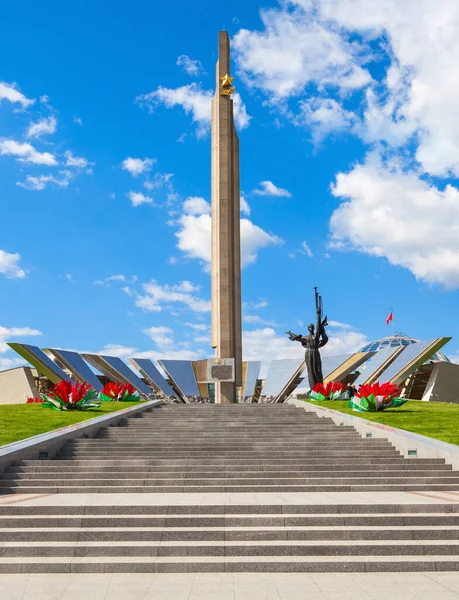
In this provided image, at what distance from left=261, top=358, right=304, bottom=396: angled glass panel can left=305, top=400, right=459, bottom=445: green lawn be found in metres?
13.5

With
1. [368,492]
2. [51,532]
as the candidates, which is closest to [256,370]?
[368,492]

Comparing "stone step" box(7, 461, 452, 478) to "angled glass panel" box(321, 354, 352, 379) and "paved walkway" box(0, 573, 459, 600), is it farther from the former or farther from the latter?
"angled glass panel" box(321, 354, 352, 379)

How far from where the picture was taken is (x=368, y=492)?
6.95 meters

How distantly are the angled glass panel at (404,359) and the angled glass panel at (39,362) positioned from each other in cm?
1457

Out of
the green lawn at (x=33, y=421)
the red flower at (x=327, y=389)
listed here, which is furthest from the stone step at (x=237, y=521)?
the red flower at (x=327, y=389)

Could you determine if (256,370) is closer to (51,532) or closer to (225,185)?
(225,185)

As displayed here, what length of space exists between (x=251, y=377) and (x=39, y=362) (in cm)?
1221

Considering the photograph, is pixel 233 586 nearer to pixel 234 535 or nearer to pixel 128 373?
pixel 234 535

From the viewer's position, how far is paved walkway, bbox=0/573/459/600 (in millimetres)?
3980

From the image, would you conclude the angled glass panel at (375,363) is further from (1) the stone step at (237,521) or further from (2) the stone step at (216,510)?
(1) the stone step at (237,521)

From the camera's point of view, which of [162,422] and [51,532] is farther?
[162,422]

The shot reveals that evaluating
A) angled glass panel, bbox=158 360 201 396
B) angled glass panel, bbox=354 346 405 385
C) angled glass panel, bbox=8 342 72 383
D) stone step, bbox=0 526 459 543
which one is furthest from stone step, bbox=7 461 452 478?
angled glass panel, bbox=158 360 201 396

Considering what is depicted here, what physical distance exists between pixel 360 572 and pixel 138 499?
2.67 meters

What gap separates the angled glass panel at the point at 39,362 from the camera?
25562 mm
